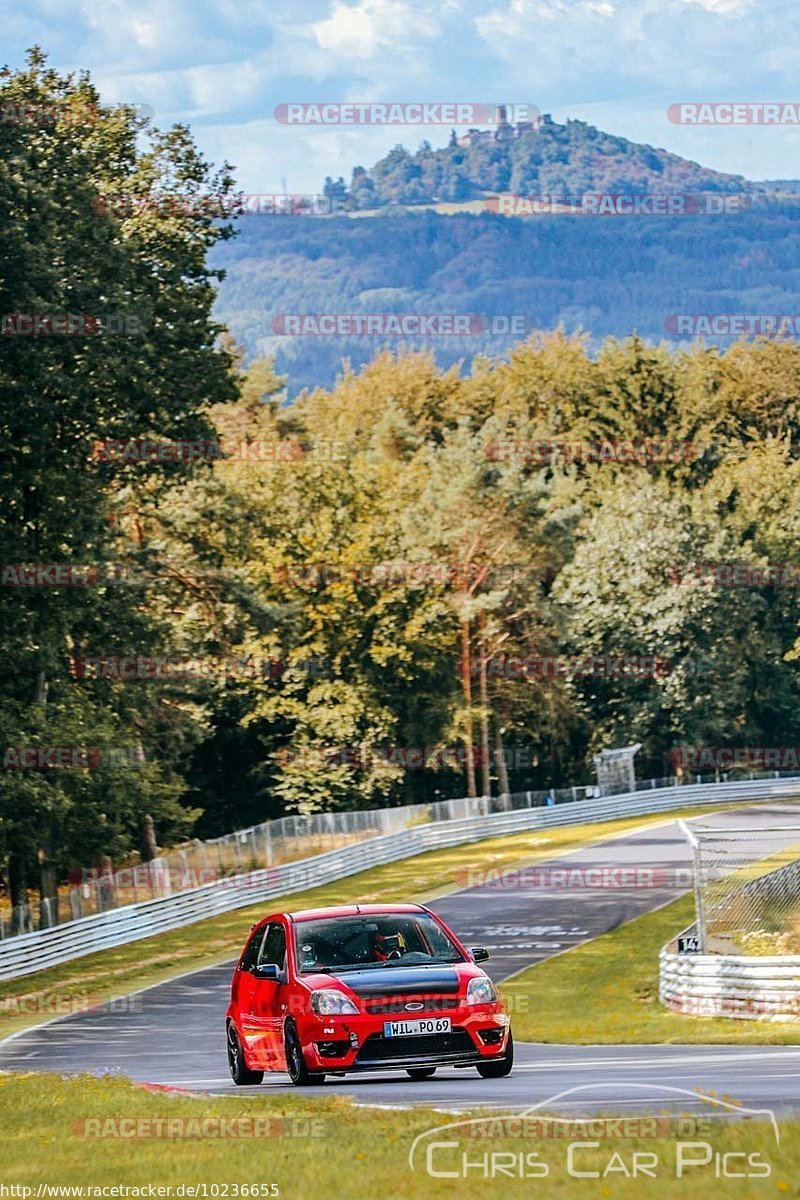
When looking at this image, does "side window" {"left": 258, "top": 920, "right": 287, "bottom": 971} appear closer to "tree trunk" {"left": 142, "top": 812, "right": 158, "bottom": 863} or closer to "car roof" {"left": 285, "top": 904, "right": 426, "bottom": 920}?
"car roof" {"left": 285, "top": 904, "right": 426, "bottom": 920}

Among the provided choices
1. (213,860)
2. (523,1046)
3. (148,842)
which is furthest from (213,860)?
(523,1046)

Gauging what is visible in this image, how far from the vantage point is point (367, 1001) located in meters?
13.8

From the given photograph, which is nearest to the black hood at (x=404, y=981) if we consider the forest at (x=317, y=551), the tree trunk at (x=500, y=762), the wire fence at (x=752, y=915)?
the wire fence at (x=752, y=915)

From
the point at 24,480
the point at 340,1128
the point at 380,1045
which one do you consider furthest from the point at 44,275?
the point at 340,1128

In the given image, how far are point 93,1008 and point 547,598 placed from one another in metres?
55.3

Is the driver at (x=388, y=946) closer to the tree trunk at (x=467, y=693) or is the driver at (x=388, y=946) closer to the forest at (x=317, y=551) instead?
the forest at (x=317, y=551)

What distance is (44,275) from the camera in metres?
34.8

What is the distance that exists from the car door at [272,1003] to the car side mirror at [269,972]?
0.01 metres

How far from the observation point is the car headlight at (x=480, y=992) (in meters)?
13.9

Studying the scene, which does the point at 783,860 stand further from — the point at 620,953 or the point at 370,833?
the point at 370,833

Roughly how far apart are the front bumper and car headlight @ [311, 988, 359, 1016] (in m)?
0.05

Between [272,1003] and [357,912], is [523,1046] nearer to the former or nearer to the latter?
[357,912]

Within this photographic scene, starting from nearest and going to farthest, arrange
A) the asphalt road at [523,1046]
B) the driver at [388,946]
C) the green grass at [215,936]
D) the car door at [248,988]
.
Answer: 1. the asphalt road at [523,1046]
2. the driver at [388,946]
3. the car door at [248,988]
4. the green grass at [215,936]

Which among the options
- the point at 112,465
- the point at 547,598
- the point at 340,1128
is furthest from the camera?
the point at 547,598
